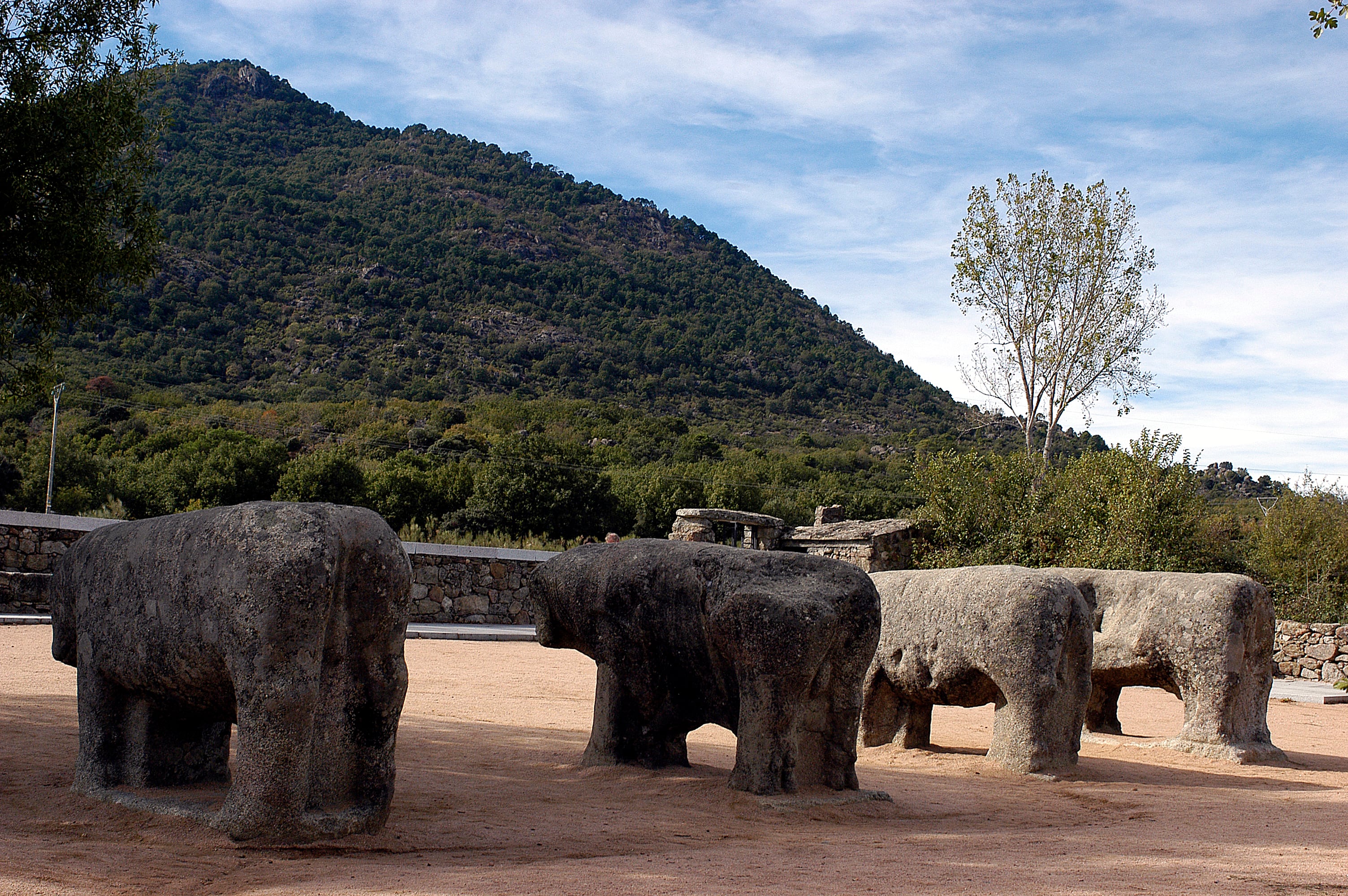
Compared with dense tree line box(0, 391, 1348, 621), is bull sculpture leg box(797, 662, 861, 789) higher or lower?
lower

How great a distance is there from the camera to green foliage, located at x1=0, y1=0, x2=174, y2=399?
7477mm

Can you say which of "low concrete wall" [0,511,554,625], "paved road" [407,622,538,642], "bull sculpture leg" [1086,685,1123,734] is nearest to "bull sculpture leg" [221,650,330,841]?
"bull sculpture leg" [1086,685,1123,734]

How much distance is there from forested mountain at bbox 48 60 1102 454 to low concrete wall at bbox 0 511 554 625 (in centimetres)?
Answer: 2883

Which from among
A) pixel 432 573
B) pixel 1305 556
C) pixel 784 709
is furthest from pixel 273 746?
pixel 1305 556

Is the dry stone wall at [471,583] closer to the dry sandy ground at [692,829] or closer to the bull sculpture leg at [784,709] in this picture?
the dry sandy ground at [692,829]

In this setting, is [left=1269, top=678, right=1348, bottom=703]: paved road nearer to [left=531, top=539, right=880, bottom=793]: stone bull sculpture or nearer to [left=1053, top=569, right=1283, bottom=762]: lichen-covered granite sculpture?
[left=1053, top=569, right=1283, bottom=762]: lichen-covered granite sculpture

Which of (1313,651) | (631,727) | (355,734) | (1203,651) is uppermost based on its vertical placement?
(1203,651)

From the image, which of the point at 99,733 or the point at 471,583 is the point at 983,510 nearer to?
the point at 471,583

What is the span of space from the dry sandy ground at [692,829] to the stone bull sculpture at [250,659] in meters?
0.24

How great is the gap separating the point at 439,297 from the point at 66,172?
183 ft

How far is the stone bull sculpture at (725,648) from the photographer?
6.62 metres

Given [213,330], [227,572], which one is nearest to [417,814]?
[227,572]

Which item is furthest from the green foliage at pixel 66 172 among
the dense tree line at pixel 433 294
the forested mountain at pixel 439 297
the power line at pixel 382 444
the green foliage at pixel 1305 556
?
the forested mountain at pixel 439 297

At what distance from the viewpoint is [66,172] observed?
763 cm
